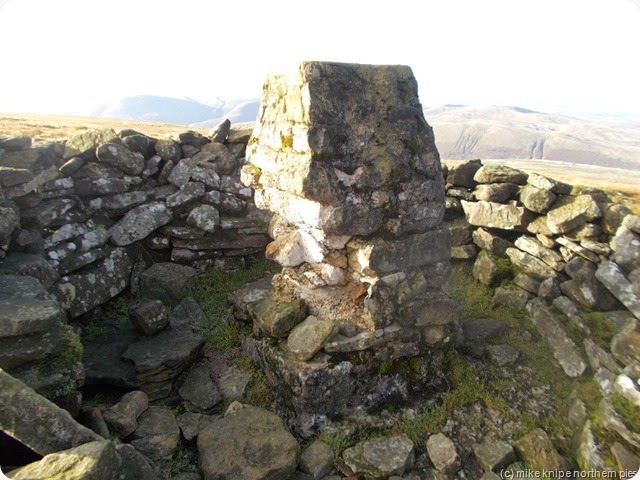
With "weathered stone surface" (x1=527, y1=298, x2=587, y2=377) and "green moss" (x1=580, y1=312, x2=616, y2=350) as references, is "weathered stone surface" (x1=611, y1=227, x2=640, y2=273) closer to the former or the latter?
"green moss" (x1=580, y1=312, x2=616, y2=350)

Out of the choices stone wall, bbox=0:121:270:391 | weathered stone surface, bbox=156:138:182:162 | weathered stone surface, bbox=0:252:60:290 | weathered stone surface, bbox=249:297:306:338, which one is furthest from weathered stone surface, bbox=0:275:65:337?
weathered stone surface, bbox=156:138:182:162

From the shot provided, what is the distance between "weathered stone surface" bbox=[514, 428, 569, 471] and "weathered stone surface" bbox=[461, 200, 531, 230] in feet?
12.7

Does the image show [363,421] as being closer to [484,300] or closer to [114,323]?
[484,300]

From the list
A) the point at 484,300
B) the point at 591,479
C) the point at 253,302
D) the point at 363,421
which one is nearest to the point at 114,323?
the point at 253,302

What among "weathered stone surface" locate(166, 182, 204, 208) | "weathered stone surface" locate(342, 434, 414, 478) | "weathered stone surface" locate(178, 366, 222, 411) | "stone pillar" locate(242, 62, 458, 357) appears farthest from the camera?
"weathered stone surface" locate(166, 182, 204, 208)

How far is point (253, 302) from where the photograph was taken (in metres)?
6.89

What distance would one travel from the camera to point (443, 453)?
15.6 ft

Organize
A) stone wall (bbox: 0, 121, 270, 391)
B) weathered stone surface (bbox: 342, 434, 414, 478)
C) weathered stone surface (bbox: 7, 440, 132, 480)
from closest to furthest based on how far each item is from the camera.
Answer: weathered stone surface (bbox: 7, 440, 132, 480)
weathered stone surface (bbox: 342, 434, 414, 478)
stone wall (bbox: 0, 121, 270, 391)

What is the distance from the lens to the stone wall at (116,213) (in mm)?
6809

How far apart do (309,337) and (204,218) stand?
4.53 metres

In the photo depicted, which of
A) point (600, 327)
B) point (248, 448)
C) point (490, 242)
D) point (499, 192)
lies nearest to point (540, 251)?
point (490, 242)

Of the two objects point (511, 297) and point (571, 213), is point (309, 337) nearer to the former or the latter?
point (511, 297)

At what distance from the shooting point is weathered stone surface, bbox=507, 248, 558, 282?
7054mm

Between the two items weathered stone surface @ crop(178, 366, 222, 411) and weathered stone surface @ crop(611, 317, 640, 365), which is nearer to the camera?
weathered stone surface @ crop(611, 317, 640, 365)
